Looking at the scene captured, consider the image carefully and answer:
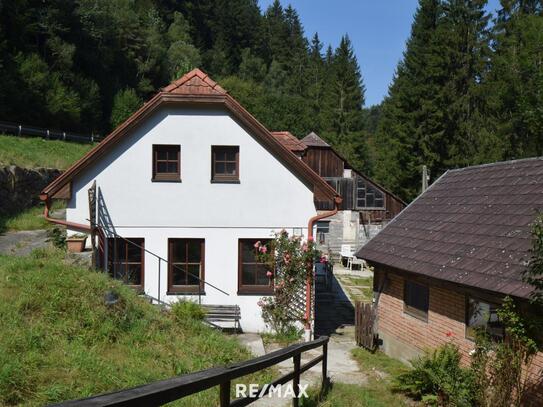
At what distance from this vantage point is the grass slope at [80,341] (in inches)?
220

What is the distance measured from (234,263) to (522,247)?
6808 millimetres

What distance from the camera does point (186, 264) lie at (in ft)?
41.1

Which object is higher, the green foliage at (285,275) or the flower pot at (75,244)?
the flower pot at (75,244)

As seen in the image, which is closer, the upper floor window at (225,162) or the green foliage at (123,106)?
the upper floor window at (225,162)

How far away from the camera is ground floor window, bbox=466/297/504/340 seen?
8.80 metres

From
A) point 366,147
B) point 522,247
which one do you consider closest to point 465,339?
point 522,247

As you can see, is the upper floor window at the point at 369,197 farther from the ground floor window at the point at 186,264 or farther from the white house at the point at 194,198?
the ground floor window at the point at 186,264

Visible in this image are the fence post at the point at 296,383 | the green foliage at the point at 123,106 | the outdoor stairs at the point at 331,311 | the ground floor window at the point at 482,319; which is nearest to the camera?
the fence post at the point at 296,383

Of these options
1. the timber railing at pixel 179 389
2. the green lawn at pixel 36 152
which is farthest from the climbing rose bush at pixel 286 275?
the green lawn at pixel 36 152

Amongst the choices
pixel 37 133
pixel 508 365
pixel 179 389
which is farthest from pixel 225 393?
pixel 37 133

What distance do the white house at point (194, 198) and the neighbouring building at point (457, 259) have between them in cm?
248

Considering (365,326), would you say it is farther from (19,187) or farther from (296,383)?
(19,187)

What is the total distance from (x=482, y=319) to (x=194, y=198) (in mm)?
7377

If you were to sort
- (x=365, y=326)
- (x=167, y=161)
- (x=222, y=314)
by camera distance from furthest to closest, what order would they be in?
(x=167, y=161), (x=365, y=326), (x=222, y=314)
